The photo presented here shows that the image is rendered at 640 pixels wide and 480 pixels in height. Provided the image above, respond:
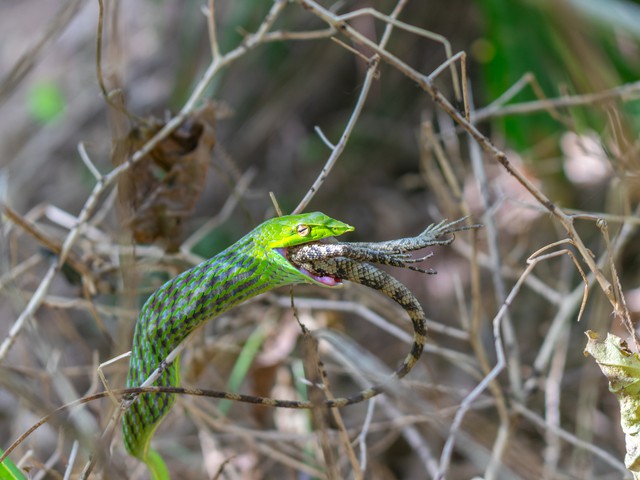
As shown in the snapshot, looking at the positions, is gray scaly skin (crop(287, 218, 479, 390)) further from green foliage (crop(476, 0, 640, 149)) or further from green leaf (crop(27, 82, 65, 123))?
green leaf (crop(27, 82, 65, 123))

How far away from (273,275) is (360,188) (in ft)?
9.79

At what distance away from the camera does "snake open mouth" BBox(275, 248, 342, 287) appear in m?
1.16

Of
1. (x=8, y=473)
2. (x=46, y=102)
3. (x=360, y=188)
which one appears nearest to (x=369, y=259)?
(x=8, y=473)

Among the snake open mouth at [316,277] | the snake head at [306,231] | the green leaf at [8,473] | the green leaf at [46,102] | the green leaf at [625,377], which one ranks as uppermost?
the green leaf at [46,102]

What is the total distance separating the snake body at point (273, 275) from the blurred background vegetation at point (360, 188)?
89 millimetres

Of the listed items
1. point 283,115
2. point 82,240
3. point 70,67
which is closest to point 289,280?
point 82,240

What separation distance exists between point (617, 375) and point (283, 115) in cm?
319

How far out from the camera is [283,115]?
4.19m

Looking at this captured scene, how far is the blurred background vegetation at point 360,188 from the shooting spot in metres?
1.92

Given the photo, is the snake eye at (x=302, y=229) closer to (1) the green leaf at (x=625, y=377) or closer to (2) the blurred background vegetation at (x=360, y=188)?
(2) the blurred background vegetation at (x=360, y=188)

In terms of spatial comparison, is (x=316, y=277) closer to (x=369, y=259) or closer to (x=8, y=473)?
(x=369, y=259)

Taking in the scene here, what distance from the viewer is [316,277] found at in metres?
1.17

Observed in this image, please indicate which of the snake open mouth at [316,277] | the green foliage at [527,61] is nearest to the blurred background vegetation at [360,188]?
the green foliage at [527,61]

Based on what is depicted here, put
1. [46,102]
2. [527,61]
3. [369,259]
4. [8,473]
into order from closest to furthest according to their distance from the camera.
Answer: [369,259]
[8,473]
[527,61]
[46,102]
